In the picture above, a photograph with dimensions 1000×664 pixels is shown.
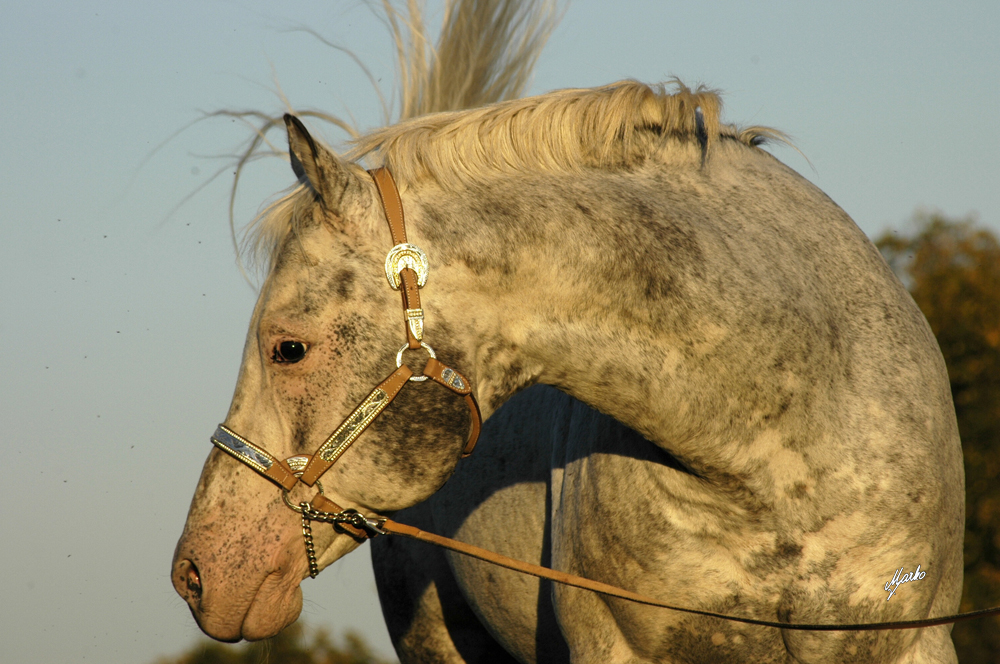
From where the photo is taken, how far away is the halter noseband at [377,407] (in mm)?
2938

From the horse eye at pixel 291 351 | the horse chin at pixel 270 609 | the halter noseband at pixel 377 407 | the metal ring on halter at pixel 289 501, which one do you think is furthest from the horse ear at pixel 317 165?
the horse chin at pixel 270 609

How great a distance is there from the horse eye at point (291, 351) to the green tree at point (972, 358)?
747cm

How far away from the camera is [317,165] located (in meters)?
2.89

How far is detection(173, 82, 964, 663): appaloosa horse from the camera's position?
118 inches

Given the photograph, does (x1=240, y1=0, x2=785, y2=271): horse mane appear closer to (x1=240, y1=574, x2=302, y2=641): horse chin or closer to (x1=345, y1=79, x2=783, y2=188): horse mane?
(x1=345, y1=79, x2=783, y2=188): horse mane

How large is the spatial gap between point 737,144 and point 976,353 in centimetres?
837

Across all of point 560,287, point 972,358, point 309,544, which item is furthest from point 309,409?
point 972,358

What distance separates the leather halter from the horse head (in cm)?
2

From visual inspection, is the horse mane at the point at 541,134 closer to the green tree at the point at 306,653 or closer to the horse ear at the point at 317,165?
the horse ear at the point at 317,165

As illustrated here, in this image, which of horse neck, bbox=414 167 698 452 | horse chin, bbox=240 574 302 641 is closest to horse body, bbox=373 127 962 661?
horse neck, bbox=414 167 698 452

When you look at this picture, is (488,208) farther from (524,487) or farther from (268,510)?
(524,487)

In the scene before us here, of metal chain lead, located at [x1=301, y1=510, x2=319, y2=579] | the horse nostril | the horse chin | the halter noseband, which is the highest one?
the halter noseband

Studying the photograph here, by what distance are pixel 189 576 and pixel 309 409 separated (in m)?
0.66

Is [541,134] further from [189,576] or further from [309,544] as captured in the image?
[189,576]
